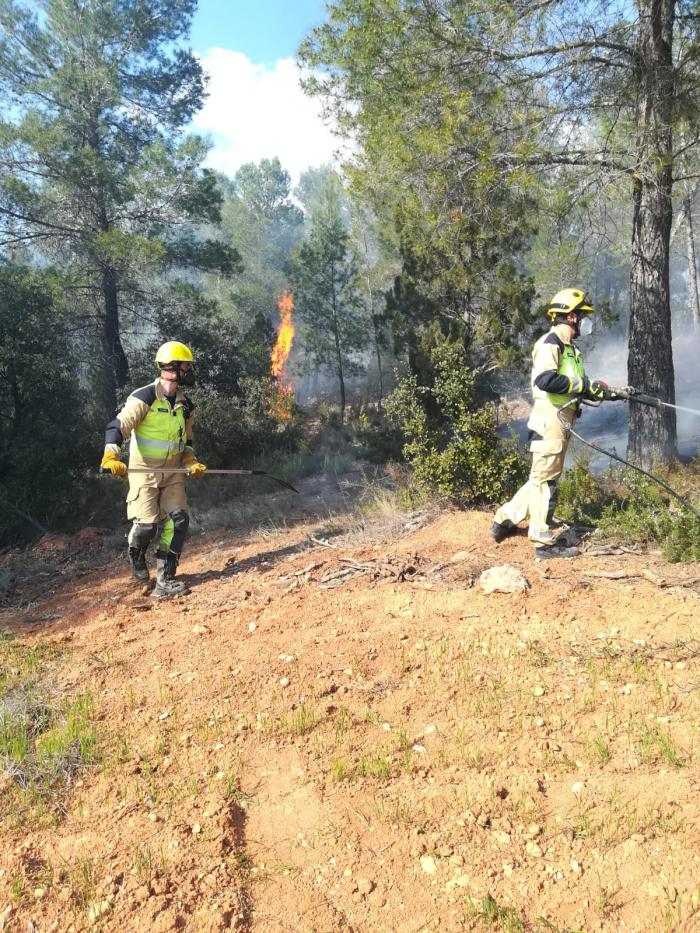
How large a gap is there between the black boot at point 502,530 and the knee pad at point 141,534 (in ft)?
9.57

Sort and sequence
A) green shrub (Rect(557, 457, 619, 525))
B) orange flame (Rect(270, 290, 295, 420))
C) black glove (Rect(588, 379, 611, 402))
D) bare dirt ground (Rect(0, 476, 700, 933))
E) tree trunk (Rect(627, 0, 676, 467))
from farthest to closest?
orange flame (Rect(270, 290, 295, 420)) < tree trunk (Rect(627, 0, 676, 467)) < green shrub (Rect(557, 457, 619, 525)) < black glove (Rect(588, 379, 611, 402)) < bare dirt ground (Rect(0, 476, 700, 933))

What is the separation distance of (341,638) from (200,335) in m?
11.0

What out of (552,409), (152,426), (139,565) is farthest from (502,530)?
(139,565)

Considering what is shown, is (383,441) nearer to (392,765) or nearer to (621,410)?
(392,765)

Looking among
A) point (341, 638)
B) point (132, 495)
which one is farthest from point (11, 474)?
point (341, 638)

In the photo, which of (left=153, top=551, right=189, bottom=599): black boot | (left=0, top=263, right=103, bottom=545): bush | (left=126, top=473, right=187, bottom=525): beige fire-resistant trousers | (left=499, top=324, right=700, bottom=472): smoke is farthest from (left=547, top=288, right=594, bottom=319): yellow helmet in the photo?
(left=0, top=263, right=103, bottom=545): bush

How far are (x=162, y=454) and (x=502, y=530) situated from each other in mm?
2929

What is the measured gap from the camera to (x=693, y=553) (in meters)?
4.28

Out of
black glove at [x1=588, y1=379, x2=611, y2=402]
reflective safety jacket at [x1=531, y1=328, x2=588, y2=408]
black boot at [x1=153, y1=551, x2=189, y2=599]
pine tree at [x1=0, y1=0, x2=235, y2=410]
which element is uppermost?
pine tree at [x1=0, y1=0, x2=235, y2=410]

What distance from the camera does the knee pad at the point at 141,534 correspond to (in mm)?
5285

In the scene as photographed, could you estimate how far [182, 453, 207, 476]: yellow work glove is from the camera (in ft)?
17.1

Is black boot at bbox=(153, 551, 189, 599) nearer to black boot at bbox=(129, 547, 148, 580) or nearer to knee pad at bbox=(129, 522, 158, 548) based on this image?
knee pad at bbox=(129, 522, 158, 548)

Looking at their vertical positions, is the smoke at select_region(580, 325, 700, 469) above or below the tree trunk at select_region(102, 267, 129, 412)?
below

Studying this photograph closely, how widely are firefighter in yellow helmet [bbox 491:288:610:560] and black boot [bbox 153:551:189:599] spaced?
9.67 feet
